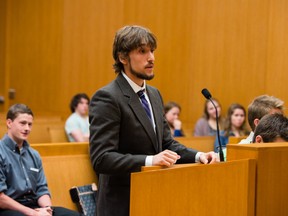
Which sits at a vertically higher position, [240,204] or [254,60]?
[254,60]

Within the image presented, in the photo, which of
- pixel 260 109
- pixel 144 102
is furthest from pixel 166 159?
pixel 260 109

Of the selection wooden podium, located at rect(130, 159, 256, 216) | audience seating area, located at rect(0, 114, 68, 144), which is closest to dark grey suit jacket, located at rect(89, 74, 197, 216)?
wooden podium, located at rect(130, 159, 256, 216)

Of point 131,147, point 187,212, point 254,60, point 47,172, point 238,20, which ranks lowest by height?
point 47,172

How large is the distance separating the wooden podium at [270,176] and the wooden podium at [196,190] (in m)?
0.02

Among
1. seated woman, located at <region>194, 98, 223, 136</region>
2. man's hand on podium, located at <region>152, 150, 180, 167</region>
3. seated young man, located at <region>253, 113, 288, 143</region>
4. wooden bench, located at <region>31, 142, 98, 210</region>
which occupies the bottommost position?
wooden bench, located at <region>31, 142, 98, 210</region>

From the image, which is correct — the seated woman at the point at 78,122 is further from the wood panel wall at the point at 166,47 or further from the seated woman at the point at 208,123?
the wood panel wall at the point at 166,47

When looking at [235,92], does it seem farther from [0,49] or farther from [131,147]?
[131,147]

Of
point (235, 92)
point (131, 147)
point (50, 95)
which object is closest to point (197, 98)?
point (235, 92)

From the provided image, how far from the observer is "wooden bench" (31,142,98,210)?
4.67m

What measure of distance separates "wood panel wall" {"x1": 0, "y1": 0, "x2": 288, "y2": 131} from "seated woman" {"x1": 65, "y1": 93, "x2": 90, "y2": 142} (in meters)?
1.59

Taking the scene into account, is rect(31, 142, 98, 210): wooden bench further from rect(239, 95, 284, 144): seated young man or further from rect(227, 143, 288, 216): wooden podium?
rect(227, 143, 288, 216): wooden podium

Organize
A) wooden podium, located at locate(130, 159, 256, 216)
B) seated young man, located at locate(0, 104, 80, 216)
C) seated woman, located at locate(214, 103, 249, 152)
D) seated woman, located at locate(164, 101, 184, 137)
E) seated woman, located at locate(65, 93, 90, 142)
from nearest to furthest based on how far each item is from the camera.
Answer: wooden podium, located at locate(130, 159, 256, 216)
seated young man, located at locate(0, 104, 80, 216)
seated woman, located at locate(214, 103, 249, 152)
seated woman, located at locate(65, 93, 90, 142)
seated woman, located at locate(164, 101, 184, 137)

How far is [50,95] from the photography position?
1056cm

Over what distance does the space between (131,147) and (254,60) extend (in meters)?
5.42
